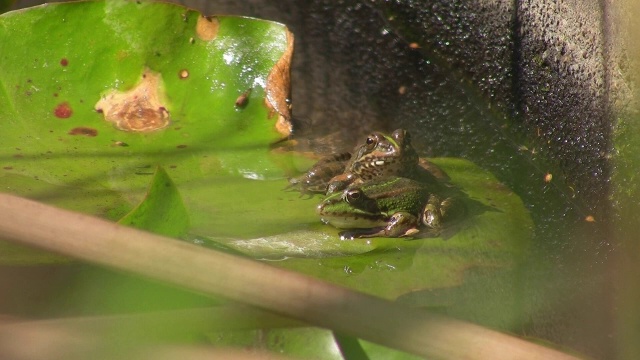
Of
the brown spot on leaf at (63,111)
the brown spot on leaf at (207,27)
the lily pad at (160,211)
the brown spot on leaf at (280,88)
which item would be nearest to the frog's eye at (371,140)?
the brown spot on leaf at (280,88)

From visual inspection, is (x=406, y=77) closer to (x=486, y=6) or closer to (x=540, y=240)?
(x=486, y=6)

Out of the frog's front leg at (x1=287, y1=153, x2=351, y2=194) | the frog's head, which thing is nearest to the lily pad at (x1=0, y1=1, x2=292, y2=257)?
the frog's front leg at (x1=287, y1=153, x2=351, y2=194)

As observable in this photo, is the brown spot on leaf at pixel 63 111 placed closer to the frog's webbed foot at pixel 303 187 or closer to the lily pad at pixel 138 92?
the lily pad at pixel 138 92

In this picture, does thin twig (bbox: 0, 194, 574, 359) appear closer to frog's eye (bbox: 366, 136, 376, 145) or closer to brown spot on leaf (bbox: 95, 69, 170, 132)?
brown spot on leaf (bbox: 95, 69, 170, 132)

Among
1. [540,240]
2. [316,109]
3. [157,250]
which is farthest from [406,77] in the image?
[157,250]

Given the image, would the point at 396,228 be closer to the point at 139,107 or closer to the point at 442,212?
the point at 442,212

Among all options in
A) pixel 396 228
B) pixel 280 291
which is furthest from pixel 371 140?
pixel 280 291

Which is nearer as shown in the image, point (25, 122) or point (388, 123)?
point (25, 122)
